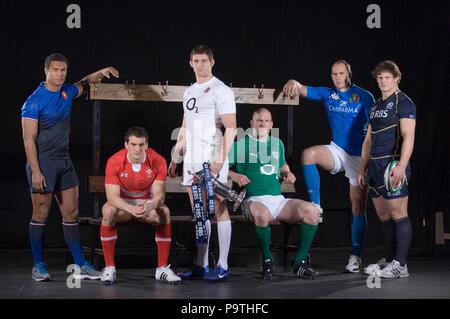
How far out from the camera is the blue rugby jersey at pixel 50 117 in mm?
4945

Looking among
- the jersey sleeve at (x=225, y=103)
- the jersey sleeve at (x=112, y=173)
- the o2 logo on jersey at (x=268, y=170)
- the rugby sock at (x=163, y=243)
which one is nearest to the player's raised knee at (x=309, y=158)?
the o2 logo on jersey at (x=268, y=170)

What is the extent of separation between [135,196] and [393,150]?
1620 mm

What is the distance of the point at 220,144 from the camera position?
198 inches

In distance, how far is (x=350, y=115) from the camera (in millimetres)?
5414

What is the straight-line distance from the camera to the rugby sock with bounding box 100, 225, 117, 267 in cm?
493

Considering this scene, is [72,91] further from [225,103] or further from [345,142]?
[345,142]

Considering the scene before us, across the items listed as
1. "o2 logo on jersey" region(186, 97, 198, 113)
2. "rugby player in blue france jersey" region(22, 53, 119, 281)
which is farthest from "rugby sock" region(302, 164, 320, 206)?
"rugby player in blue france jersey" region(22, 53, 119, 281)

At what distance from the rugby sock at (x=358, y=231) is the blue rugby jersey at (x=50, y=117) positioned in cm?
194

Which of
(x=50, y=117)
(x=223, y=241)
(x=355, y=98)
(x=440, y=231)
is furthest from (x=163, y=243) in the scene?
(x=440, y=231)

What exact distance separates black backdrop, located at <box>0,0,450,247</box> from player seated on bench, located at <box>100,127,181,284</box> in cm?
170

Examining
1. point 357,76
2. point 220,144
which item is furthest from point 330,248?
point 220,144

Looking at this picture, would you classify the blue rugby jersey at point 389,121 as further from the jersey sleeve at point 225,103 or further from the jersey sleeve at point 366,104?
the jersey sleeve at point 225,103

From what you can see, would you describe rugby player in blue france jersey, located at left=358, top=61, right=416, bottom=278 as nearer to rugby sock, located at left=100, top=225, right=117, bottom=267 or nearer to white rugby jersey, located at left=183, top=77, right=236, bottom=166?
white rugby jersey, located at left=183, top=77, right=236, bottom=166

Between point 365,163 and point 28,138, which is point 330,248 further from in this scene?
point 28,138
